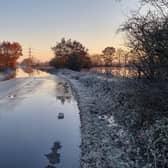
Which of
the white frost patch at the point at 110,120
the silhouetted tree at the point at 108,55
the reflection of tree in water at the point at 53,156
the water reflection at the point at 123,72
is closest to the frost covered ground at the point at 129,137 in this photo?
the white frost patch at the point at 110,120

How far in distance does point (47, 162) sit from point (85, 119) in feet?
17.8

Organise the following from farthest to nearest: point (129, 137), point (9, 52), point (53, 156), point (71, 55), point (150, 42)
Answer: point (9, 52)
point (71, 55)
point (150, 42)
point (129, 137)
point (53, 156)

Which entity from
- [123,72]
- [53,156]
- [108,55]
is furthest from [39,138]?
[108,55]

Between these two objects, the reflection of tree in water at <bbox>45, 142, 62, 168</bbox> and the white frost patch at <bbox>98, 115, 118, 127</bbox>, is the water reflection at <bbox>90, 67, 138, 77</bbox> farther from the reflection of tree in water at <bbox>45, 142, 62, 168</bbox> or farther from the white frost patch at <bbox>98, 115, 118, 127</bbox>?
the reflection of tree in water at <bbox>45, 142, 62, 168</bbox>

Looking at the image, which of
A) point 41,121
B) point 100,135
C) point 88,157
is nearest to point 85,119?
point 41,121

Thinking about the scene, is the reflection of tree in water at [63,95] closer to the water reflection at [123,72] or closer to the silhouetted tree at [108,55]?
the water reflection at [123,72]

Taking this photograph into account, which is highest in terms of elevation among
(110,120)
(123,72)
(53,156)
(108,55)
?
(108,55)

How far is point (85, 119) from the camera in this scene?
12.9 meters

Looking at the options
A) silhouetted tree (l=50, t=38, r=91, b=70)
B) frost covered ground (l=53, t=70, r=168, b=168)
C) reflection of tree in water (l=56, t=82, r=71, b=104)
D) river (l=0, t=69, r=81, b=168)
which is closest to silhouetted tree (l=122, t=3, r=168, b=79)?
frost covered ground (l=53, t=70, r=168, b=168)

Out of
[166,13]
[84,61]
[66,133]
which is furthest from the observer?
[84,61]

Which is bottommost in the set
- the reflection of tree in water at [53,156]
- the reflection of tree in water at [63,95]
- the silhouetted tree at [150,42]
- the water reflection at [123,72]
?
the reflection of tree in water at [53,156]

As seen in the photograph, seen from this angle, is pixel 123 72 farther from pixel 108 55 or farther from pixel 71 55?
pixel 108 55

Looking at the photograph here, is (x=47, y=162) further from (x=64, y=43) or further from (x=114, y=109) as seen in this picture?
(x=64, y=43)

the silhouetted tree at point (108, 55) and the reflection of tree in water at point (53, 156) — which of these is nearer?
the reflection of tree in water at point (53, 156)
